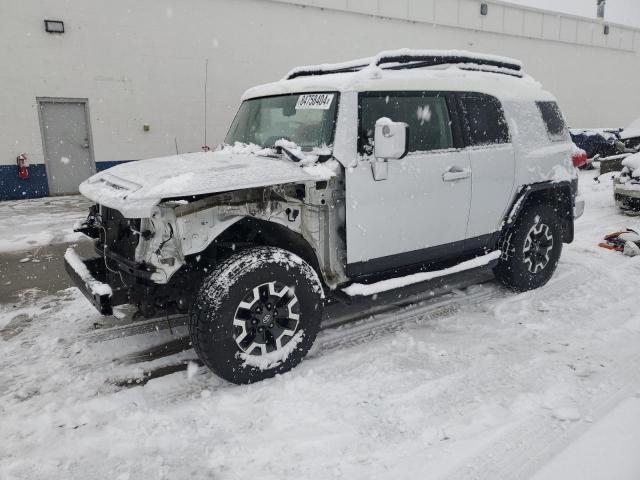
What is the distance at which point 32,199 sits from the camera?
37.8 feet

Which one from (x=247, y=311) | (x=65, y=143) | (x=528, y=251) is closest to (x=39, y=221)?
(x=65, y=143)

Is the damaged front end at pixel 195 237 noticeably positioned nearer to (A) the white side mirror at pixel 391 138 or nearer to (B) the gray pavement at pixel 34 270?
(A) the white side mirror at pixel 391 138

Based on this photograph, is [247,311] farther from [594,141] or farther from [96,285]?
[594,141]

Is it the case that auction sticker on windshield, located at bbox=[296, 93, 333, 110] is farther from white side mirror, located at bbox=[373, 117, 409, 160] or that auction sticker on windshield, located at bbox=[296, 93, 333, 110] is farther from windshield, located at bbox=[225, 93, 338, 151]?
white side mirror, located at bbox=[373, 117, 409, 160]

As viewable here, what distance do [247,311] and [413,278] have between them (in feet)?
4.87

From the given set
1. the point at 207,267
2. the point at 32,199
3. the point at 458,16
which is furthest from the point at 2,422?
the point at 458,16

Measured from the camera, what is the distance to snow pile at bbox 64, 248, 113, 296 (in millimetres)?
3078

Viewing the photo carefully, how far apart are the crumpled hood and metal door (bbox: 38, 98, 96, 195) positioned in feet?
30.7

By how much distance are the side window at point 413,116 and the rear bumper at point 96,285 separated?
198 centimetres

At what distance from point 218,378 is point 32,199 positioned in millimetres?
10377

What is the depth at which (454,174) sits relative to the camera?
13.3ft

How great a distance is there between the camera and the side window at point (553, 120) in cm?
495

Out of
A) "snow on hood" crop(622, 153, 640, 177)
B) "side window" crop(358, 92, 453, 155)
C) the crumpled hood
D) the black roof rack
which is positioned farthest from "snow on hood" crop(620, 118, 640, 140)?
the crumpled hood

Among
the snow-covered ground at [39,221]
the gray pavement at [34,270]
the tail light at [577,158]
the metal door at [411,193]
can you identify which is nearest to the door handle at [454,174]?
the metal door at [411,193]
